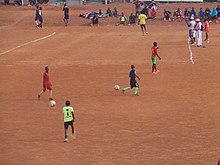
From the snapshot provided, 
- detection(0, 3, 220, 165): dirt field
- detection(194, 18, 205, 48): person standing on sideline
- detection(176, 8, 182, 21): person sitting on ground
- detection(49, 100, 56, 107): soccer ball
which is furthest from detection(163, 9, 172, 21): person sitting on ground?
detection(49, 100, 56, 107): soccer ball

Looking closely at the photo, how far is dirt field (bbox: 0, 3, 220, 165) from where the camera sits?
1845 cm

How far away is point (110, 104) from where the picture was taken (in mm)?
25469

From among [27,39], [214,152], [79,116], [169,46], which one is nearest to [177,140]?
[214,152]

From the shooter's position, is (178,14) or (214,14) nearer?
(214,14)

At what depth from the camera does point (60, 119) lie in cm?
2266

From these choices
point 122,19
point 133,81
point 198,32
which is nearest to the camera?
point 133,81

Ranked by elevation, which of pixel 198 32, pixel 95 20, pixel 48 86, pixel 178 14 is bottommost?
pixel 48 86

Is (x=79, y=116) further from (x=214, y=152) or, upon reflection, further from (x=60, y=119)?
(x=214, y=152)

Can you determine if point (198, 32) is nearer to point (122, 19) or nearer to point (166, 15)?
point (122, 19)

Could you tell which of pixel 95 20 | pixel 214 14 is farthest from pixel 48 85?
pixel 214 14

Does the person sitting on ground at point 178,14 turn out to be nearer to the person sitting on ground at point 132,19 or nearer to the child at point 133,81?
the person sitting on ground at point 132,19

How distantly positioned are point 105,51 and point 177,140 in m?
23.7

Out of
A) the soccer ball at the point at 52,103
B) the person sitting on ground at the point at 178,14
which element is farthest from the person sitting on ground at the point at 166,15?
the soccer ball at the point at 52,103

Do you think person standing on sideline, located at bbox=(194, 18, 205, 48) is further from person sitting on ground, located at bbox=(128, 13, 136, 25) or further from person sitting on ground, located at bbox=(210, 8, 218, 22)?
person sitting on ground, located at bbox=(210, 8, 218, 22)
